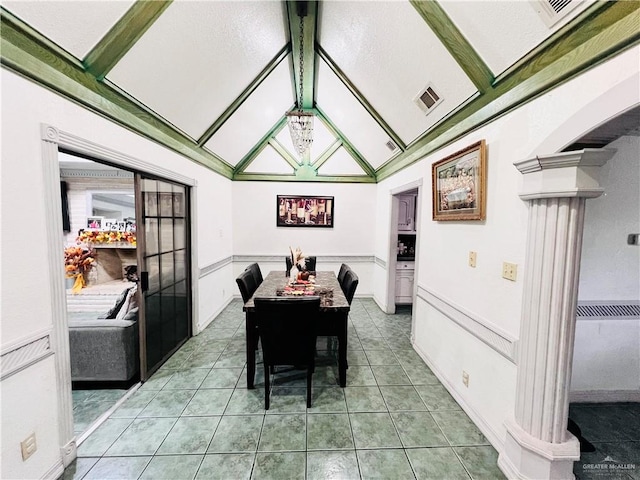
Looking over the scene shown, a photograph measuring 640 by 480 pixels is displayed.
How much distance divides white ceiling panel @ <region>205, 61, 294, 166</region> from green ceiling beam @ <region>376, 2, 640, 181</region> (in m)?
2.27

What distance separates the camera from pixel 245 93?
3037mm

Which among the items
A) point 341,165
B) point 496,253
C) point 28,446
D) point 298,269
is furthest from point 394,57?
point 28,446

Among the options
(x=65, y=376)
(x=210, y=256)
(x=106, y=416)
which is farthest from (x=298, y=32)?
(x=106, y=416)

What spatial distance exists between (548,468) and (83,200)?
21.7ft

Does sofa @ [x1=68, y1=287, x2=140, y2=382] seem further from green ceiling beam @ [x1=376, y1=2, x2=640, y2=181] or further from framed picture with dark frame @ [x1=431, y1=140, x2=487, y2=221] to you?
green ceiling beam @ [x1=376, y1=2, x2=640, y2=181]

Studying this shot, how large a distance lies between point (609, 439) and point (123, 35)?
439cm

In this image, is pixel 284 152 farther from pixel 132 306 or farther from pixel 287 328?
pixel 287 328

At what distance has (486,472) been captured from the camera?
1591 millimetres

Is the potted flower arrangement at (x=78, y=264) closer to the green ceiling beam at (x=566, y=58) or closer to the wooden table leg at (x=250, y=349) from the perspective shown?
the wooden table leg at (x=250, y=349)

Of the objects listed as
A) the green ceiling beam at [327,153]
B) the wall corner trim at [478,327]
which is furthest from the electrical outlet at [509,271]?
the green ceiling beam at [327,153]

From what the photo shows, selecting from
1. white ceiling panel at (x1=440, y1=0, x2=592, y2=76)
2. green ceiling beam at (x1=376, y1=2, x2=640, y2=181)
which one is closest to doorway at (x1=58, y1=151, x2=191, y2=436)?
white ceiling panel at (x1=440, y1=0, x2=592, y2=76)

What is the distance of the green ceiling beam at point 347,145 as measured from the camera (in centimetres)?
433

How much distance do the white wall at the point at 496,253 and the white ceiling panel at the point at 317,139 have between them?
2303 millimetres

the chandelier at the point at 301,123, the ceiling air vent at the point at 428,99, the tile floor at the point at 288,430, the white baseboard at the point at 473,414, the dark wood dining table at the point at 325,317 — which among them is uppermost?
the ceiling air vent at the point at 428,99
